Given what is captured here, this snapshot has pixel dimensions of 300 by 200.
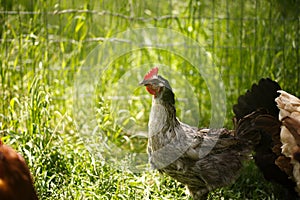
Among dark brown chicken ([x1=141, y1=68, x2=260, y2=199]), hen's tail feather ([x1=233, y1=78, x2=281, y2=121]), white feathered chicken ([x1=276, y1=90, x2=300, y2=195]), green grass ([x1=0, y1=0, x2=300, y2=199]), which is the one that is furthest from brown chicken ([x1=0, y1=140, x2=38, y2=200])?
hen's tail feather ([x1=233, y1=78, x2=281, y2=121])

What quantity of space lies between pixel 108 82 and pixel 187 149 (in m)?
1.98

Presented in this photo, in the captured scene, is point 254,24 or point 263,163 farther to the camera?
point 254,24

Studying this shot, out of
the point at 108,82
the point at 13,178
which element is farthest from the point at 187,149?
the point at 108,82

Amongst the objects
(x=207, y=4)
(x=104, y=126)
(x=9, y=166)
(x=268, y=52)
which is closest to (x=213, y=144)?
(x=104, y=126)

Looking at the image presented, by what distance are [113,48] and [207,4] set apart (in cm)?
168

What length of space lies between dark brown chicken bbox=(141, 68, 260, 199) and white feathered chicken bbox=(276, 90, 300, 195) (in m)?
0.31

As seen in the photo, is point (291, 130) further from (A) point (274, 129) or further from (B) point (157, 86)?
(B) point (157, 86)

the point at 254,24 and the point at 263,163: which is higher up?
the point at 254,24

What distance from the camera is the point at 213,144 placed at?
3645 mm

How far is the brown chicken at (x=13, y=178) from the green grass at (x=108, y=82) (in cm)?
131

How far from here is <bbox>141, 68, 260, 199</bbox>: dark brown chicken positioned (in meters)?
3.52

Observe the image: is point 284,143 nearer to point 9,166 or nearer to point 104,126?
point 104,126

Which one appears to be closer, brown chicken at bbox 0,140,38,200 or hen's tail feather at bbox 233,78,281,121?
brown chicken at bbox 0,140,38,200

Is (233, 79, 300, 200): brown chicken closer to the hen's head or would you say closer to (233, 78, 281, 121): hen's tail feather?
(233, 78, 281, 121): hen's tail feather
